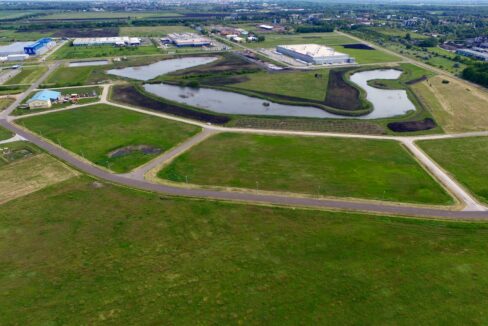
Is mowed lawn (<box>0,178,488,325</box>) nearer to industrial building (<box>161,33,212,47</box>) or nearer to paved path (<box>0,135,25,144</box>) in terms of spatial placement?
paved path (<box>0,135,25,144</box>)

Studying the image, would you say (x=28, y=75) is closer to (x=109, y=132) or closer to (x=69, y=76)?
(x=69, y=76)

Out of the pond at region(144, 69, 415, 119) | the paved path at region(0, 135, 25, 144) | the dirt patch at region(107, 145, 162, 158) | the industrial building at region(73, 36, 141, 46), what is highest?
the industrial building at region(73, 36, 141, 46)

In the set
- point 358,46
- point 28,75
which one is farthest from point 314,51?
point 28,75

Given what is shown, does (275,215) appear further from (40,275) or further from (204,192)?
(40,275)

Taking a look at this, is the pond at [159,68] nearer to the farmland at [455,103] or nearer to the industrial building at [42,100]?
the industrial building at [42,100]

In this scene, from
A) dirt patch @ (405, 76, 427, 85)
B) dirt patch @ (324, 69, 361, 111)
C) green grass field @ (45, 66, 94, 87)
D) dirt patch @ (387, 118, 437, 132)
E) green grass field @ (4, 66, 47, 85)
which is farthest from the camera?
dirt patch @ (405, 76, 427, 85)

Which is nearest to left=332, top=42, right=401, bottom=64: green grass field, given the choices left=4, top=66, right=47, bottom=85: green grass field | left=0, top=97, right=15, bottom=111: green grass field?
left=4, top=66, right=47, bottom=85: green grass field

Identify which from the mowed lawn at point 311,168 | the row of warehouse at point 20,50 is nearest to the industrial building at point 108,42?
the row of warehouse at point 20,50
